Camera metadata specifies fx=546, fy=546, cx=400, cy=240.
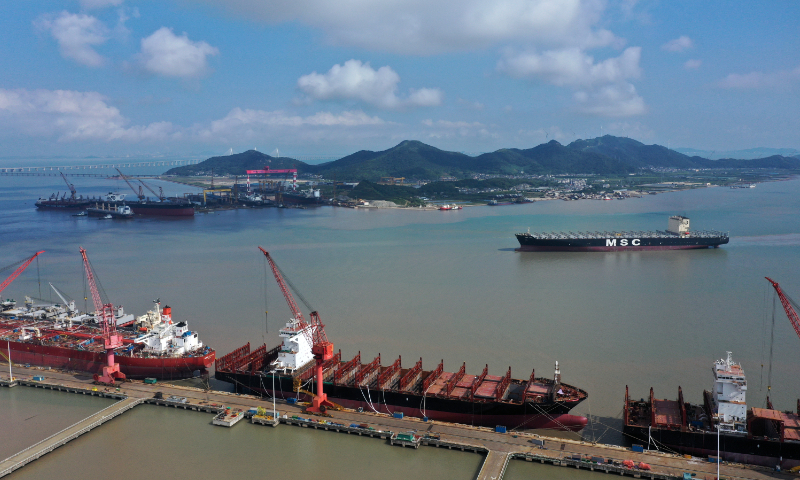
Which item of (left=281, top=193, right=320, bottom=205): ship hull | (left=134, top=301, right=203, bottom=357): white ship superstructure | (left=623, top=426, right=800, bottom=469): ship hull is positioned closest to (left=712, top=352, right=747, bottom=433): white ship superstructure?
(left=623, top=426, right=800, bottom=469): ship hull

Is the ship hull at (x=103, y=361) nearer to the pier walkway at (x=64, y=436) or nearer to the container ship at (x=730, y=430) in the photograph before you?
the pier walkway at (x=64, y=436)

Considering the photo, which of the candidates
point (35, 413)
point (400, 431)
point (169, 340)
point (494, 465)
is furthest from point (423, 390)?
point (35, 413)

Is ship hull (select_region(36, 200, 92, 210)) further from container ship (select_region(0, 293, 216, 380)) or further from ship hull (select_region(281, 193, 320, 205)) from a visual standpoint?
container ship (select_region(0, 293, 216, 380))

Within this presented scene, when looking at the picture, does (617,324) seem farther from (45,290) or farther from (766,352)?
(45,290)

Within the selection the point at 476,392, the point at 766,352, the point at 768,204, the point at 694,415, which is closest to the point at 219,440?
the point at 476,392

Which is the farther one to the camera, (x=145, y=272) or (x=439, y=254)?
(x=439, y=254)

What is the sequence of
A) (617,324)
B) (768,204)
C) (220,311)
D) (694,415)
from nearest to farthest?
1. (694,415)
2. (617,324)
3. (220,311)
4. (768,204)

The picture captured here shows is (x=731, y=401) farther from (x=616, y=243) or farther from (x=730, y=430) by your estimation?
(x=616, y=243)
